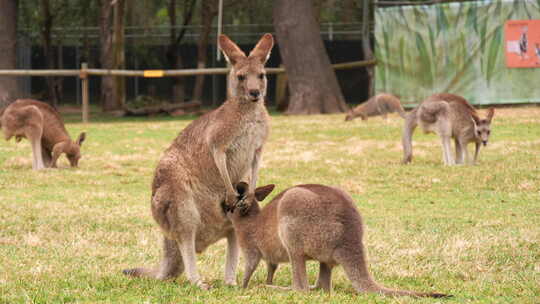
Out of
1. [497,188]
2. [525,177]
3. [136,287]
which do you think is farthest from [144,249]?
[525,177]

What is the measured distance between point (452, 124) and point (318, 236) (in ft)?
20.6

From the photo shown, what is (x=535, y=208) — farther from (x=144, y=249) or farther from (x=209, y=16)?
(x=209, y=16)

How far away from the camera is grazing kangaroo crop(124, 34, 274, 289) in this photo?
448cm

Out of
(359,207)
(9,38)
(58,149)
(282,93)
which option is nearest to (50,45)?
(9,38)

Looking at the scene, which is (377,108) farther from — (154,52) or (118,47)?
(154,52)

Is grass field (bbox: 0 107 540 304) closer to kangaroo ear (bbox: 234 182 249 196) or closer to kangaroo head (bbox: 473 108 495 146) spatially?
kangaroo head (bbox: 473 108 495 146)

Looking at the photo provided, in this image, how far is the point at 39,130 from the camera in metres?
9.94

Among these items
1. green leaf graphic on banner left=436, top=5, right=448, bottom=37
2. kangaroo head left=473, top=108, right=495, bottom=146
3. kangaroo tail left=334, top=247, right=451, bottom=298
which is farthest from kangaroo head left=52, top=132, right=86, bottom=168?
green leaf graphic on banner left=436, top=5, right=448, bottom=37

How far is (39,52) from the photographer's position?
27422 mm

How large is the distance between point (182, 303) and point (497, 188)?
4990 millimetres

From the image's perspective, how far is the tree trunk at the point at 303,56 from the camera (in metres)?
18.3

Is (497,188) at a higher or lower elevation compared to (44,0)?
lower

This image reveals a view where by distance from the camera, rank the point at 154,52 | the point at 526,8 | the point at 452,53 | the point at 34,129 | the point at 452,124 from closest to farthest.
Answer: the point at 34,129 < the point at 452,124 < the point at 526,8 < the point at 452,53 < the point at 154,52

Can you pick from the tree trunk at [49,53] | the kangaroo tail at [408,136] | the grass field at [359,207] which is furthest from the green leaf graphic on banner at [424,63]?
the tree trunk at [49,53]
